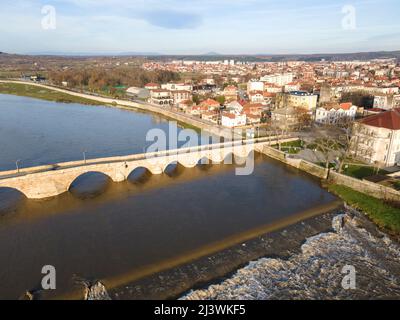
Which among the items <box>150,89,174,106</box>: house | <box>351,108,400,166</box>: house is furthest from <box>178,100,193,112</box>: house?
<box>351,108,400,166</box>: house

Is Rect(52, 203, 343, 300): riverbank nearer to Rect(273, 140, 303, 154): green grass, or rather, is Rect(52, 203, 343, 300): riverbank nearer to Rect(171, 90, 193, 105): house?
Rect(273, 140, 303, 154): green grass

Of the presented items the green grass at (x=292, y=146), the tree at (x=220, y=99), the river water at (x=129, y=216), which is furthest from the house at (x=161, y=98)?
the green grass at (x=292, y=146)

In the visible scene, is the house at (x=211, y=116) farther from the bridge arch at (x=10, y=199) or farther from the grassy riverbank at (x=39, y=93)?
the bridge arch at (x=10, y=199)

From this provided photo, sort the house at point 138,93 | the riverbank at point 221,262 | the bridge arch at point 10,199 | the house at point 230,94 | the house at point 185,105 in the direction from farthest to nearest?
the house at point 138,93
the house at point 230,94
the house at point 185,105
the bridge arch at point 10,199
the riverbank at point 221,262

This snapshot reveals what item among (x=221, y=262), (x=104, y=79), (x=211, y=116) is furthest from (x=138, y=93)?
(x=221, y=262)

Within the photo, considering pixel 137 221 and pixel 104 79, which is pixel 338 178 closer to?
pixel 137 221
